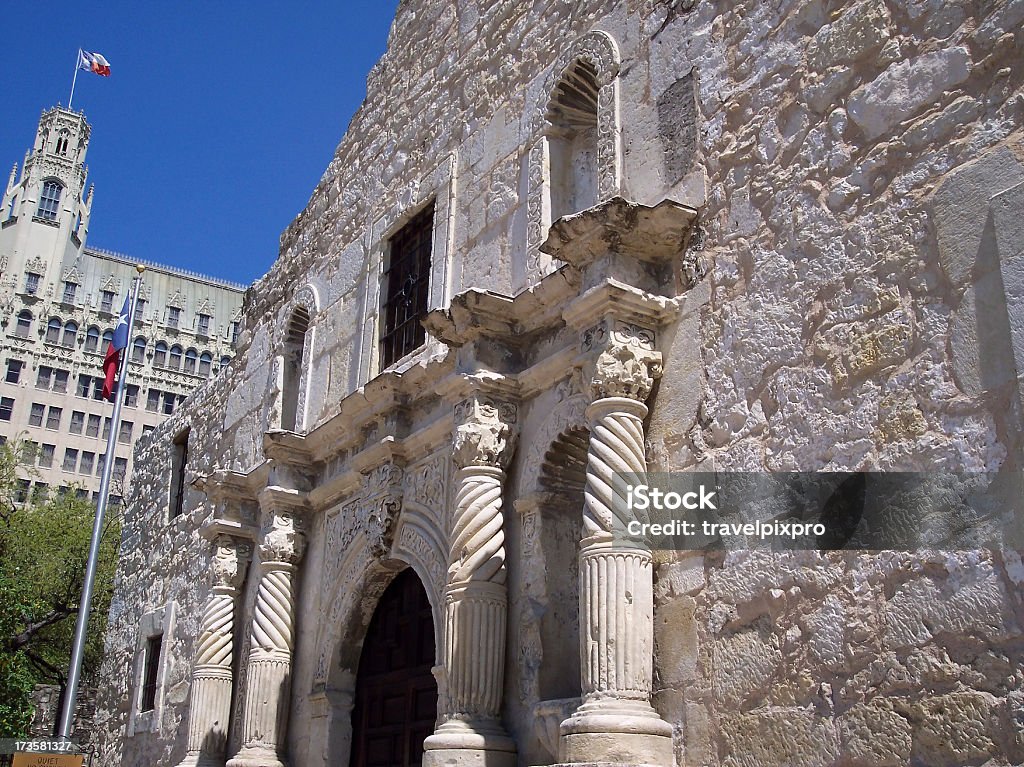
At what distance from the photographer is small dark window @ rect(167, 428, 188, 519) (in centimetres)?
1188

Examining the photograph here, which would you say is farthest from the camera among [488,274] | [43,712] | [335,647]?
[43,712]

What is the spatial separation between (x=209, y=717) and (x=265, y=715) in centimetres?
99

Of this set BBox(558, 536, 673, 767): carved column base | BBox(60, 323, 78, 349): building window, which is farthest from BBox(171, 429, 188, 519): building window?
BBox(60, 323, 78, 349): building window

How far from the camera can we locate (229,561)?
9.06 m

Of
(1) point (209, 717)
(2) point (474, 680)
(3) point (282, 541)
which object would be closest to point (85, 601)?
(1) point (209, 717)

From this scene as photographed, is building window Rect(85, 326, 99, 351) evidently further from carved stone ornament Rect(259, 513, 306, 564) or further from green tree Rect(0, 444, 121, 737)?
carved stone ornament Rect(259, 513, 306, 564)

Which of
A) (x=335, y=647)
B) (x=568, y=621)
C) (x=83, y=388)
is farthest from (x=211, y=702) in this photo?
(x=83, y=388)

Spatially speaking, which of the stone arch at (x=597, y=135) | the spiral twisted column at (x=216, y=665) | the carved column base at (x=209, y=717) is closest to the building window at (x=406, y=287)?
the stone arch at (x=597, y=135)

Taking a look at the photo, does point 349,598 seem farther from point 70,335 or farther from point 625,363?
point 70,335

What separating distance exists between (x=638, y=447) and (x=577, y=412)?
0.71 m

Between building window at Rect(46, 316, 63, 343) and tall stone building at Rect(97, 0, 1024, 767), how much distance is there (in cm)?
3554

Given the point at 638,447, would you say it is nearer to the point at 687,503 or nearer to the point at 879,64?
the point at 687,503

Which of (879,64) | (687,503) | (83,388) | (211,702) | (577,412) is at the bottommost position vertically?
(211,702)

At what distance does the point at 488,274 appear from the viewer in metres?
7.01
